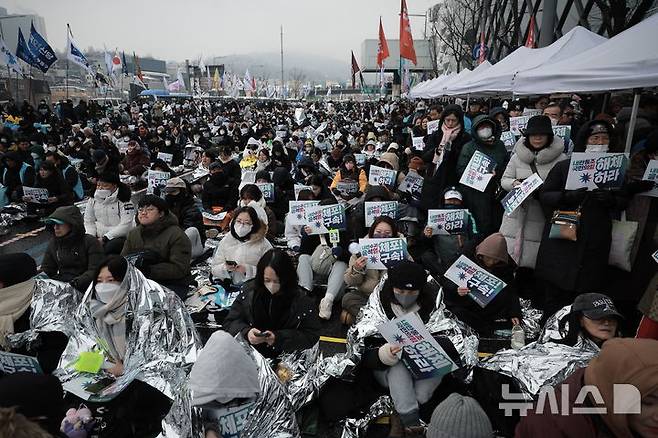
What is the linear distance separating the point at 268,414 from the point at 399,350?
99cm

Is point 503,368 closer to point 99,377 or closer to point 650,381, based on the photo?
point 650,381

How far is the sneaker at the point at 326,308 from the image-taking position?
504cm

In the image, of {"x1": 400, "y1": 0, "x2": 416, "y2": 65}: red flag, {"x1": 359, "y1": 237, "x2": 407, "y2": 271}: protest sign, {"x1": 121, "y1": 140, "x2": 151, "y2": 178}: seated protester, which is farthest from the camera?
{"x1": 400, "y1": 0, "x2": 416, "y2": 65}: red flag

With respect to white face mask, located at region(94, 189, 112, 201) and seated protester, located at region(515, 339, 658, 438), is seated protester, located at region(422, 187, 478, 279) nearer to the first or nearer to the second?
seated protester, located at region(515, 339, 658, 438)

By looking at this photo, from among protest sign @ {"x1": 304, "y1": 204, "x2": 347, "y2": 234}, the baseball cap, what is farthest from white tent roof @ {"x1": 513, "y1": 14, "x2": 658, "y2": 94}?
protest sign @ {"x1": 304, "y1": 204, "x2": 347, "y2": 234}

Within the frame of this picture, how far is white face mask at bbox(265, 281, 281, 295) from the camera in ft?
11.4

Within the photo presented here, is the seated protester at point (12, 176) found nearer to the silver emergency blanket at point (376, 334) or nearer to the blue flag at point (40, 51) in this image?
the silver emergency blanket at point (376, 334)

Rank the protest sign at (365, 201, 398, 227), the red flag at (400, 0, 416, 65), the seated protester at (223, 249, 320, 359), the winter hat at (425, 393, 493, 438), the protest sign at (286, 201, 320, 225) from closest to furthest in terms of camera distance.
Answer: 1. the winter hat at (425, 393, 493, 438)
2. the seated protester at (223, 249, 320, 359)
3. the protest sign at (365, 201, 398, 227)
4. the protest sign at (286, 201, 320, 225)
5. the red flag at (400, 0, 416, 65)

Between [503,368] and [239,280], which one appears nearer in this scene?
[503,368]

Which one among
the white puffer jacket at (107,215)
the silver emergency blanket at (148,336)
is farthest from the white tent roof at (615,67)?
the white puffer jacket at (107,215)

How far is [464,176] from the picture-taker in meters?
5.41

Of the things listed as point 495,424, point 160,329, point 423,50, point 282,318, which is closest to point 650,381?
point 495,424

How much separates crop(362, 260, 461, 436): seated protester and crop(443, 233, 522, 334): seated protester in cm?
94

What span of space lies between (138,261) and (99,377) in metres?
1.55
